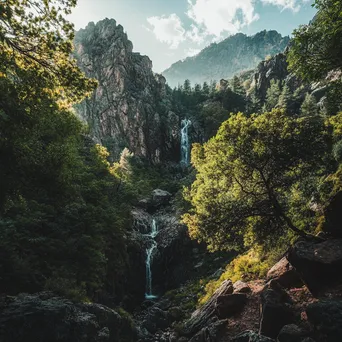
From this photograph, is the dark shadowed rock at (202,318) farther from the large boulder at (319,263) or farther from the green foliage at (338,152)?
the green foliage at (338,152)

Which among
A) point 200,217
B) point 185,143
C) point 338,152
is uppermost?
point 185,143

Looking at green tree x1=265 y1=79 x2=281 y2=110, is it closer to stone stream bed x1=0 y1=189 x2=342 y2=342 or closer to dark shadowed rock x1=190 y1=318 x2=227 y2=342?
stone stream bed x1=0 y1=189 x2=342 y2=342

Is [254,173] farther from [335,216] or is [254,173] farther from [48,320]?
[48,320]

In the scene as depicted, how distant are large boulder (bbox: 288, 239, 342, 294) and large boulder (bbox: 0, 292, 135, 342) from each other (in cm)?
922

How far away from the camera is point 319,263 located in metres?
10.2

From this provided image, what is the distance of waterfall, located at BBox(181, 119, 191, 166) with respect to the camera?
75488mm

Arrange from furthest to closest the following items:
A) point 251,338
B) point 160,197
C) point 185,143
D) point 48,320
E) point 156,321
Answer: point 185,143 < point 160,197 < point 156,321 < point 48,320 < point 251,338

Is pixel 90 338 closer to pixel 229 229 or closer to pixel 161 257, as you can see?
pixel 229 229

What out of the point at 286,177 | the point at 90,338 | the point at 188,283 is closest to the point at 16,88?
the point at 90,338

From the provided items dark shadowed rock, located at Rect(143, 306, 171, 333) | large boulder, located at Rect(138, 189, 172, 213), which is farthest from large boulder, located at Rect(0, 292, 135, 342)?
large boulder, located at Rect(138, 189, 172, 213)

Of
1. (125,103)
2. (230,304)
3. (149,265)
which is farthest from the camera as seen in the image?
(125,103)

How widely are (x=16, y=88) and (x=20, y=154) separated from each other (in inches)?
99.3

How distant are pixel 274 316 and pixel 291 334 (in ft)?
3.84

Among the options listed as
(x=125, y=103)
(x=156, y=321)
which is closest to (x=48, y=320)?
(x=156, y=321)
